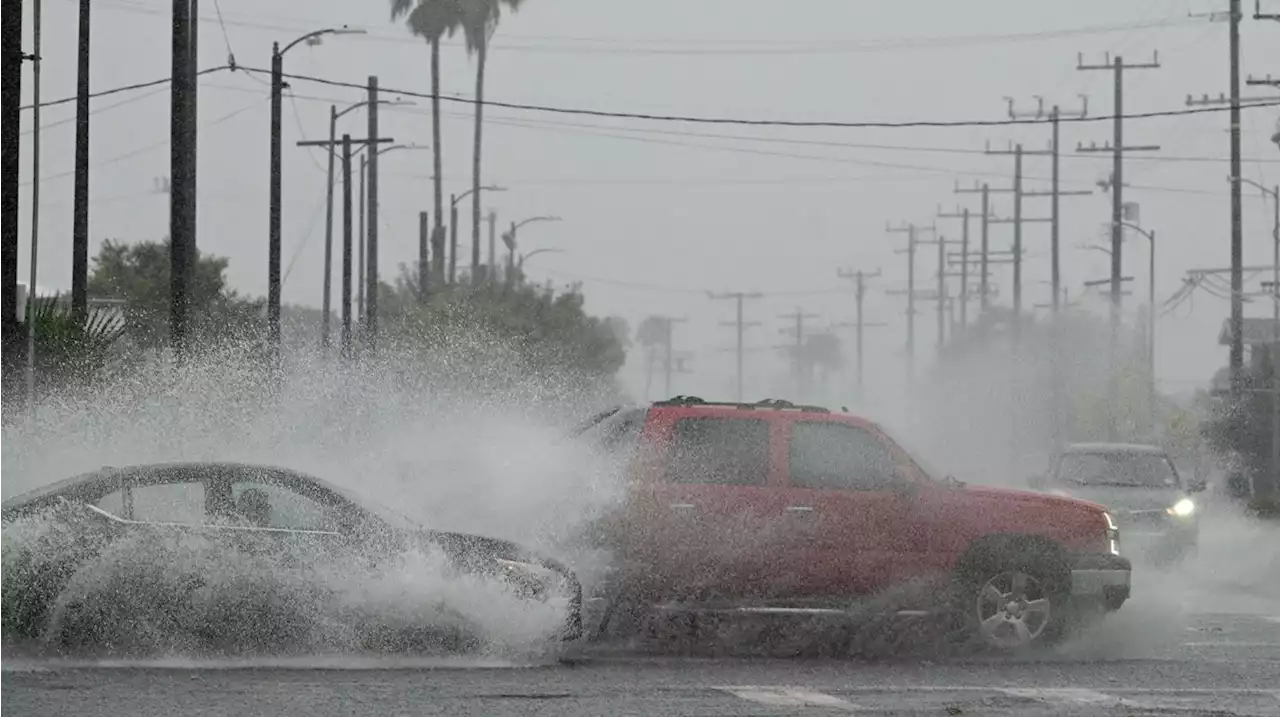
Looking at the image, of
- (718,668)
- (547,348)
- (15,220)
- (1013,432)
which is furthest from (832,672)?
(1013,432)

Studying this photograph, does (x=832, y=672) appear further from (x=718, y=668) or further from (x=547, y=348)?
(x=547, y=348)

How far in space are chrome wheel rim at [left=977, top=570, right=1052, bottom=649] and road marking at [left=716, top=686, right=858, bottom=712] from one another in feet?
9.64

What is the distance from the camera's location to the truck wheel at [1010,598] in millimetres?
15688

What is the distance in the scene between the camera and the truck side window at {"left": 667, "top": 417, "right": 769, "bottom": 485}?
1564 cm

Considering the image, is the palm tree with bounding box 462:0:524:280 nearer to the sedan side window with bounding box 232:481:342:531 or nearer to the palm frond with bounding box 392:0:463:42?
the palm frond with bounding box 392:0:463:42

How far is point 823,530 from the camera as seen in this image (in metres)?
15.6

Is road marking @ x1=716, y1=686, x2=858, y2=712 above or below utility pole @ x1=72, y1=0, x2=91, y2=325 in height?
below

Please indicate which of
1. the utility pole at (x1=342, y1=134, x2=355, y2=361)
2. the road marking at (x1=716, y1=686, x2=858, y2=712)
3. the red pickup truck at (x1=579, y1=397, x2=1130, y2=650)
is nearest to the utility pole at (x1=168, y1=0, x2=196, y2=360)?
the red pickup truck at (x1=579, y1=397, x2=1130, y2=650)

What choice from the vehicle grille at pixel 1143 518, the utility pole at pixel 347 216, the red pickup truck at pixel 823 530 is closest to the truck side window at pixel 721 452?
the red pickup truck at pixel 823 530

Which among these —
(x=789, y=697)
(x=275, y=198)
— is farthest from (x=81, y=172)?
(x=789, y=697)

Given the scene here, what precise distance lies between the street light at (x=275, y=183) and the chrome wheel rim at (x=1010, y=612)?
76.4 feet

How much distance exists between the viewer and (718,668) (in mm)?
14391

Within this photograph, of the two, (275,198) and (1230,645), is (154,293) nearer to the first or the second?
(275,198)

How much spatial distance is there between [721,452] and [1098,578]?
2.85 meters
